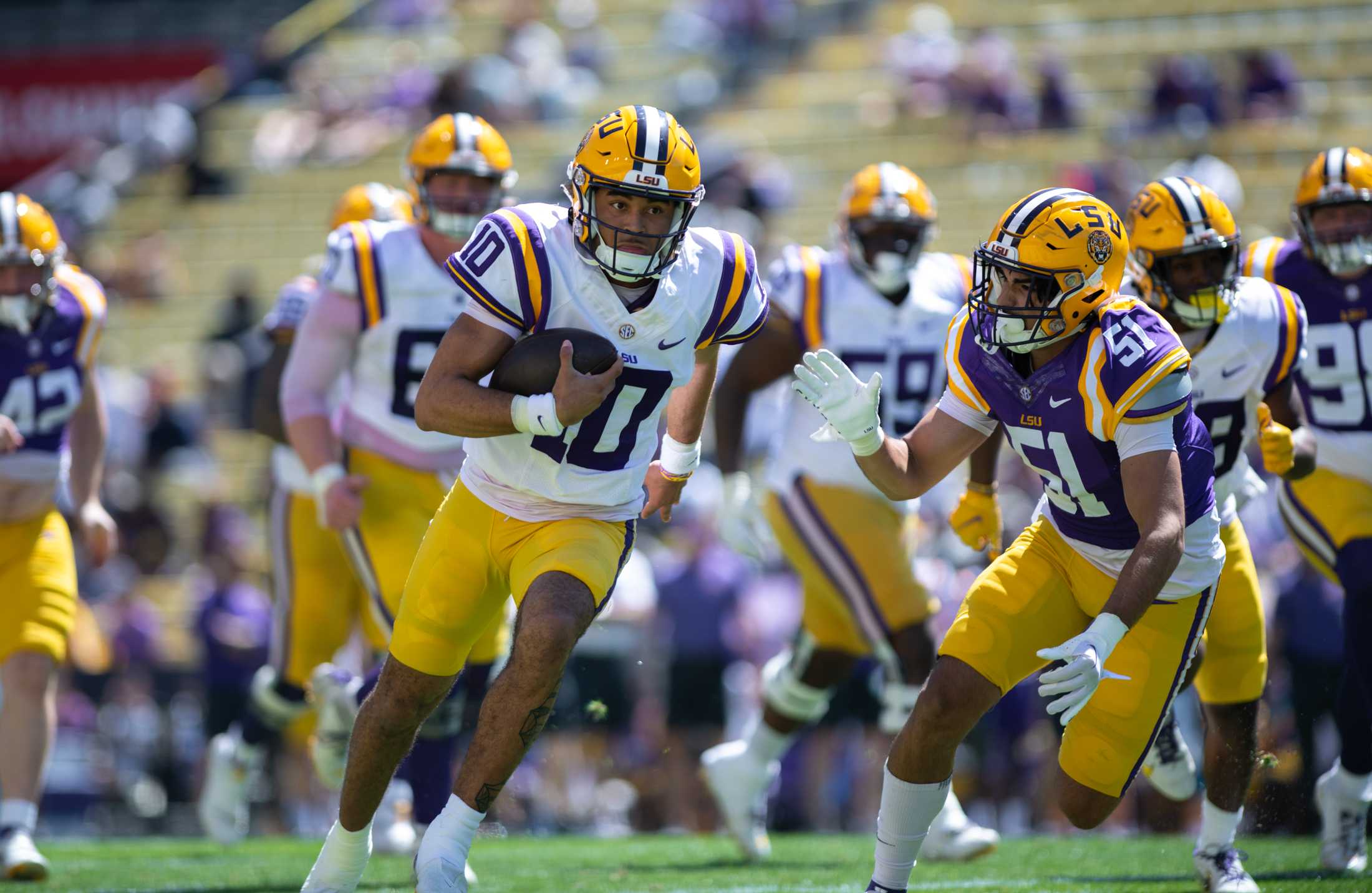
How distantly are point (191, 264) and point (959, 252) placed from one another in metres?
7.51

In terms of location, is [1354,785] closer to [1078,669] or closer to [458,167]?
[1078,669]

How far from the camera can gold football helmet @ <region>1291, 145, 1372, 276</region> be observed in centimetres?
540

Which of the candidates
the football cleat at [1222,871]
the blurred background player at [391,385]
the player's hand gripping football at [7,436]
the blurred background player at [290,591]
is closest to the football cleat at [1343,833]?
the football cleat at [1222,871]

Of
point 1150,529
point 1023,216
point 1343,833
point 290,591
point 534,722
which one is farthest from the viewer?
point 290,591

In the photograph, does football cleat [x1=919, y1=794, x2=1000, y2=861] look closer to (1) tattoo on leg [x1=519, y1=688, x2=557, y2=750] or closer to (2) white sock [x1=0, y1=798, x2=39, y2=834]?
(1) tattoo on leg [x1=519, y1=688, x2=557, y2=750]

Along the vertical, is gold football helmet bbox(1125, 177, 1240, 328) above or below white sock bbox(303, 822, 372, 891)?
above

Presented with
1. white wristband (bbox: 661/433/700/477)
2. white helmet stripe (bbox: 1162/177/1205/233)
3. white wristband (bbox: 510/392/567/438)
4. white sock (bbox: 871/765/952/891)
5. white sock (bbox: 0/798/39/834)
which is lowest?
white sock (bbox: 0/798/39/834)

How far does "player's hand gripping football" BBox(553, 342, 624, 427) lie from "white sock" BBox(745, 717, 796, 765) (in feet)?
8.54

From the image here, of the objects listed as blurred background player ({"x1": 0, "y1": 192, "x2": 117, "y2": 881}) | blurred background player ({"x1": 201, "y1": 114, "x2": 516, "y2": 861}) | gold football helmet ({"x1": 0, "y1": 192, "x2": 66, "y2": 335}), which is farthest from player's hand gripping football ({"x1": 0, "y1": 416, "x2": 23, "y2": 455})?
blurred background player ({"x1": 201, "y1": 114, "x2": 516, "y2": 861})

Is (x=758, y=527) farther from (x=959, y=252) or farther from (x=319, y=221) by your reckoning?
(x=319, y=221)

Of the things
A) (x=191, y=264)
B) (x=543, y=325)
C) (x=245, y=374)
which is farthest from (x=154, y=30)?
(x=543, y=325)

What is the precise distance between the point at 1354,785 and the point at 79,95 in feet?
61.8

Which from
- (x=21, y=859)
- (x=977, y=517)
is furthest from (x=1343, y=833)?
(x=21, y=859)

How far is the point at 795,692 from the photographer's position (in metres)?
6.11
